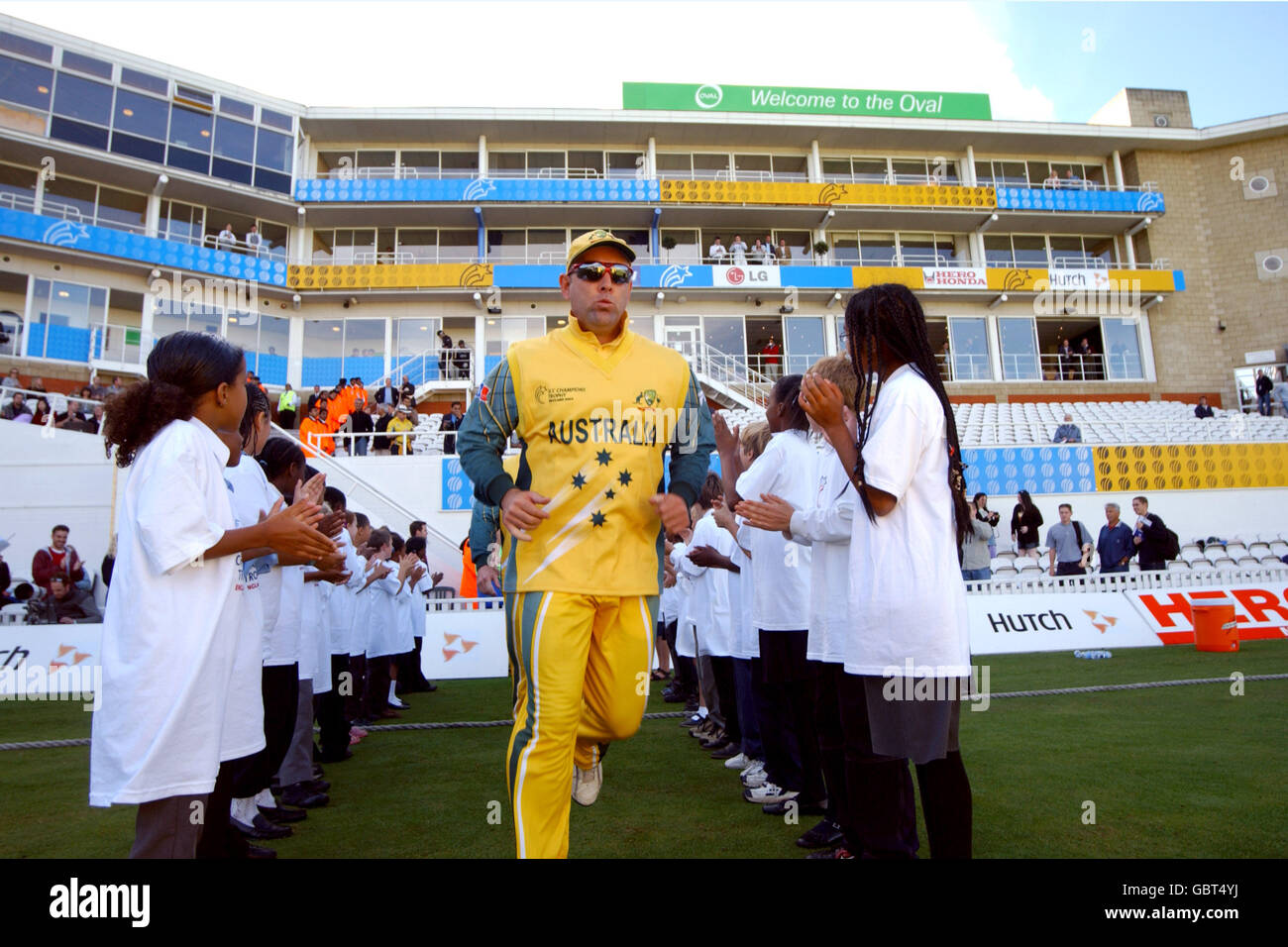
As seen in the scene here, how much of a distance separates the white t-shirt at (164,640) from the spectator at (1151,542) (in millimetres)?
13928

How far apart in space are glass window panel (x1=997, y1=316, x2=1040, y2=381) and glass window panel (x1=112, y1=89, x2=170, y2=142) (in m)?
34.6

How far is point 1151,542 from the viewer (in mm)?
12891

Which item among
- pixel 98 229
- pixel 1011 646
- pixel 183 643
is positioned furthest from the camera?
pixel 98 229

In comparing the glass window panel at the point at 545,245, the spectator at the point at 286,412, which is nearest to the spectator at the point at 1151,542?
the spectator at the point at 286,412

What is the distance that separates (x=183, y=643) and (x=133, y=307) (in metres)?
33.1

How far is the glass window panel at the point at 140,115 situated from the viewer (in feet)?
96.6

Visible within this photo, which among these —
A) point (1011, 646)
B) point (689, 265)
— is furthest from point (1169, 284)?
point (1011, 646)

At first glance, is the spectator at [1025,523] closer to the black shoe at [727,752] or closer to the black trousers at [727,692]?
the black trousers at [727,692]

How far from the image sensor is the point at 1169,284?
3341 cm

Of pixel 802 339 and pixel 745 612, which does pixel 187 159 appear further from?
pixel 745 612

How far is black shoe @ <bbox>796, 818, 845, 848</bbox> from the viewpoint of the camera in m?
3.76

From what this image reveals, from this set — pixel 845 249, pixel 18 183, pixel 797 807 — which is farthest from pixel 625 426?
pixel 18 183

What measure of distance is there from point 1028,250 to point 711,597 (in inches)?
1408
